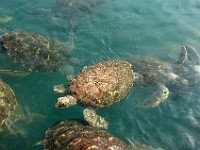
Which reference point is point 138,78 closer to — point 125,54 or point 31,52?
point 125,54

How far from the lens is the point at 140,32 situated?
10273 mm

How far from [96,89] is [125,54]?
2902 millimetres

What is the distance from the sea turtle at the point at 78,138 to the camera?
538 centimetres

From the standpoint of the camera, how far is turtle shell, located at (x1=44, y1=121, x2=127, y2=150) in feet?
17.6

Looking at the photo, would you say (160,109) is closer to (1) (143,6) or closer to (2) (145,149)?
(2) (145,149)

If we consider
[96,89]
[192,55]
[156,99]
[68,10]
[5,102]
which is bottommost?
[156,99]

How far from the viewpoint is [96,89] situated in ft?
22.0

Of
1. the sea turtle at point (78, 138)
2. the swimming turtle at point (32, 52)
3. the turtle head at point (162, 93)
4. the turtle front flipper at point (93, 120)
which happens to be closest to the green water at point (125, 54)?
the turtle head at point (162, 93)

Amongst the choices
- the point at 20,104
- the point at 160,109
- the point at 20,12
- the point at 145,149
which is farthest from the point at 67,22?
the point at 145,149

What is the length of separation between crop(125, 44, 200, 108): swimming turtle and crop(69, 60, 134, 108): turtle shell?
33.5 inches

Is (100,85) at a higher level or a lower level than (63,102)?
higher

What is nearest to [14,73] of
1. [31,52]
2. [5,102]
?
[31,52]

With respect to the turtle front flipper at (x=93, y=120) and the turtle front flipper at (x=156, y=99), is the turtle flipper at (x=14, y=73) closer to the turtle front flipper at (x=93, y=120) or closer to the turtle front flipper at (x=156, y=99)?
the turtle front flipper at (x=93, y=120)

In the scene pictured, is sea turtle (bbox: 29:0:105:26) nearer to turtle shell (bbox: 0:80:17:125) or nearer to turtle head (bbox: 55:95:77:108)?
turtle shell (bbox: 0:80:17:125)
